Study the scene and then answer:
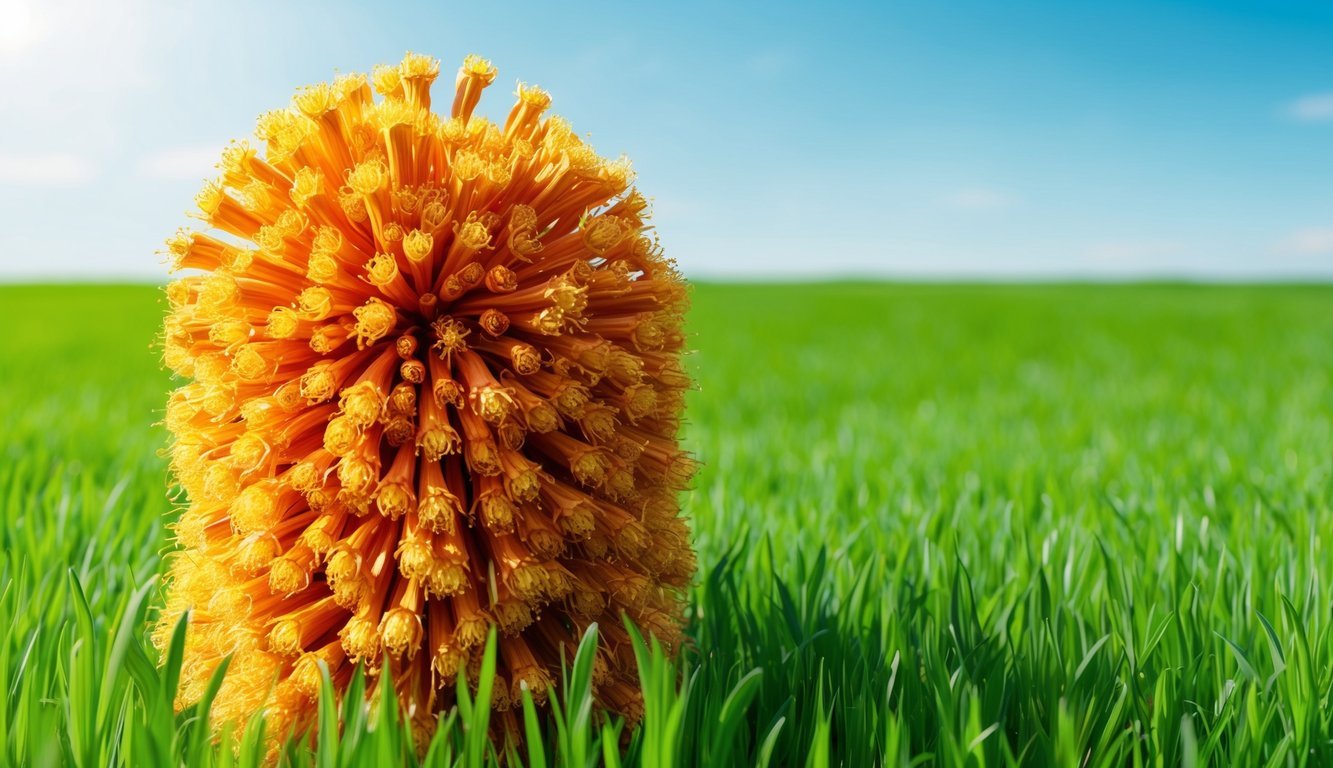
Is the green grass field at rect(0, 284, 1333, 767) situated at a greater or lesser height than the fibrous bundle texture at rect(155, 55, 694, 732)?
lesser

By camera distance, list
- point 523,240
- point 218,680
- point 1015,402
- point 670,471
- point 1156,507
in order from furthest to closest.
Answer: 1. point 1015,402
2. point 1156,507
3. point 670,471
4. point 523,240
5. point 218,680

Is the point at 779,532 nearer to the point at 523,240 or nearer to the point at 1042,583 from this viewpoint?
the point at 1042,583

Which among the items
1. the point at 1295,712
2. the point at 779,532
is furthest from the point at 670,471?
the point at 779,532

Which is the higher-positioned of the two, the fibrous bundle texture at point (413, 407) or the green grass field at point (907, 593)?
the fibrous bundle texture at point (413, 407)
